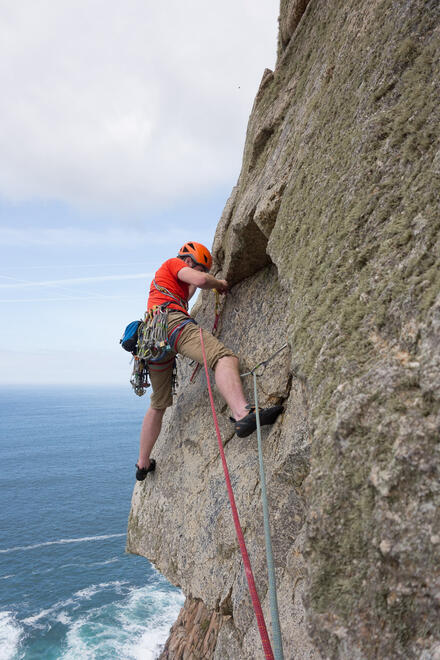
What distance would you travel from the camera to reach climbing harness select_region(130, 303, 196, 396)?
215 inches

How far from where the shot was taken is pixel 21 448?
3868 inches

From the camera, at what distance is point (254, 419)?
4234 mm

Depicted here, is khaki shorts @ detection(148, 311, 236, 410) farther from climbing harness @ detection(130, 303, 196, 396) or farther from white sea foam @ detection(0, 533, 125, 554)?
white sea foam @ detection(0, 533, 125, 554)

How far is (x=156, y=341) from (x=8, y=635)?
1608 inches

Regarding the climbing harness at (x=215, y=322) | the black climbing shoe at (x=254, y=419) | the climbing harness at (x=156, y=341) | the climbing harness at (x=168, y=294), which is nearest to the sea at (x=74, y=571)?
the climbing harness at (x=215, y=322)

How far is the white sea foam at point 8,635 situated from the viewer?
30.9 m

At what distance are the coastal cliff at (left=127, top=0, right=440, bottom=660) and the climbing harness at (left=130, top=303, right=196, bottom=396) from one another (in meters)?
0.96

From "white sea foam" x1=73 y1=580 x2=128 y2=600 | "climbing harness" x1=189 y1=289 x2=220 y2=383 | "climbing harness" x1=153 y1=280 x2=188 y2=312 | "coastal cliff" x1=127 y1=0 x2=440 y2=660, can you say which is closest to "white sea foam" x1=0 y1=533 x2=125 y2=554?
"white sea foam" x1=73 y1=580 x2=128 y2=600

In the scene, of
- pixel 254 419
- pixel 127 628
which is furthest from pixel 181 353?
pixel 127 628

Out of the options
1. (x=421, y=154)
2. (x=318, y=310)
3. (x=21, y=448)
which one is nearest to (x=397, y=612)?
(x=318, y=310)

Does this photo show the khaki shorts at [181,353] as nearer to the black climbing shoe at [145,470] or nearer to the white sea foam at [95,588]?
the black climbing shoe at [145,470]

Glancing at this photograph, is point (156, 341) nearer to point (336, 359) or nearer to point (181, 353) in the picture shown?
point (181, 353)

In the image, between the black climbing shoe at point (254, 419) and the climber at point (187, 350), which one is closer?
the black climbing shoe at point (254, 419)

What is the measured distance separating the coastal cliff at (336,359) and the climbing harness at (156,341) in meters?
0.96
